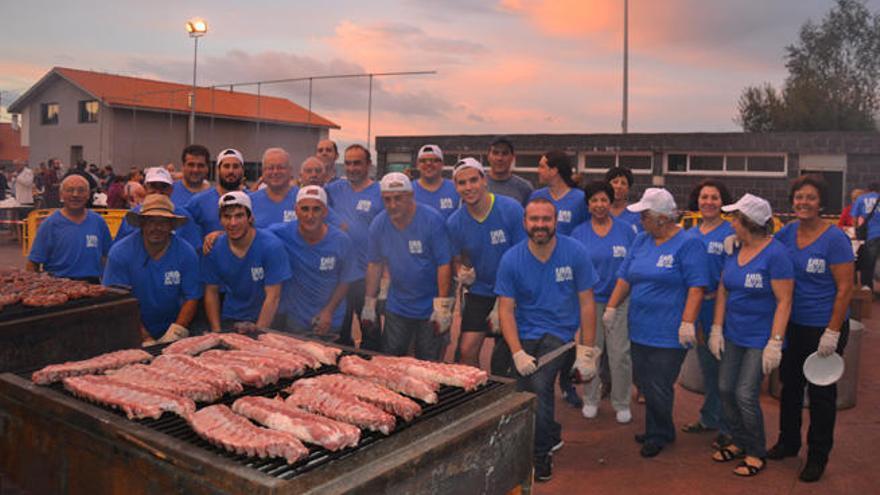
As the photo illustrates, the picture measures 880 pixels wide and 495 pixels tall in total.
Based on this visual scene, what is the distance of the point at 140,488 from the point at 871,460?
17.5 ft

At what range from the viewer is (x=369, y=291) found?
19.5 feet

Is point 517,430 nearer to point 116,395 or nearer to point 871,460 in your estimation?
point 116,395

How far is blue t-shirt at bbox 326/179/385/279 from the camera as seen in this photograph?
678 centimetres

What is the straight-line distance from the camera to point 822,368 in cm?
484

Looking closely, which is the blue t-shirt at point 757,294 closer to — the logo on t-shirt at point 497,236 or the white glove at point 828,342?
the white glove at point 828,342

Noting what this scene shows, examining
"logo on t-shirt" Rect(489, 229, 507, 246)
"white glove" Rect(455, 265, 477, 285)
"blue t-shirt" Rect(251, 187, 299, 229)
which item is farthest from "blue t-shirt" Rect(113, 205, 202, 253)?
"logo on t-shirt" Rect(489, 229, 507, 246)

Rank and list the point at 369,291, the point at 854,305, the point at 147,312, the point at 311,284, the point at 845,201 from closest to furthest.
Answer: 1. the point at 147,312
2. the point at 311,284
3. the point at 369,291
4. the point at 854,305
5. the point at 845,201

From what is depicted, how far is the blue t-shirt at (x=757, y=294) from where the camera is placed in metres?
4.78

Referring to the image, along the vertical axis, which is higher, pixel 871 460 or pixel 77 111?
pixel 77 111

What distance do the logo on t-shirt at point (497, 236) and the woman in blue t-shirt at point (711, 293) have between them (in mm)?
1521

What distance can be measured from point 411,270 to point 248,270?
1.32 metres

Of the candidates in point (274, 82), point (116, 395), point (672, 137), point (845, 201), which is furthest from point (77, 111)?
point (116, 395)

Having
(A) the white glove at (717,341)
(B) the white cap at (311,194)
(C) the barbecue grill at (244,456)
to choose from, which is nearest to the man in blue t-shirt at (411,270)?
(B) the white cap at (311,194)

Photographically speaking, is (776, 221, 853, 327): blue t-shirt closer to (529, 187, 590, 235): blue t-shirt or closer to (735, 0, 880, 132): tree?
(529, 187, 590, 235): blue t-shirt
